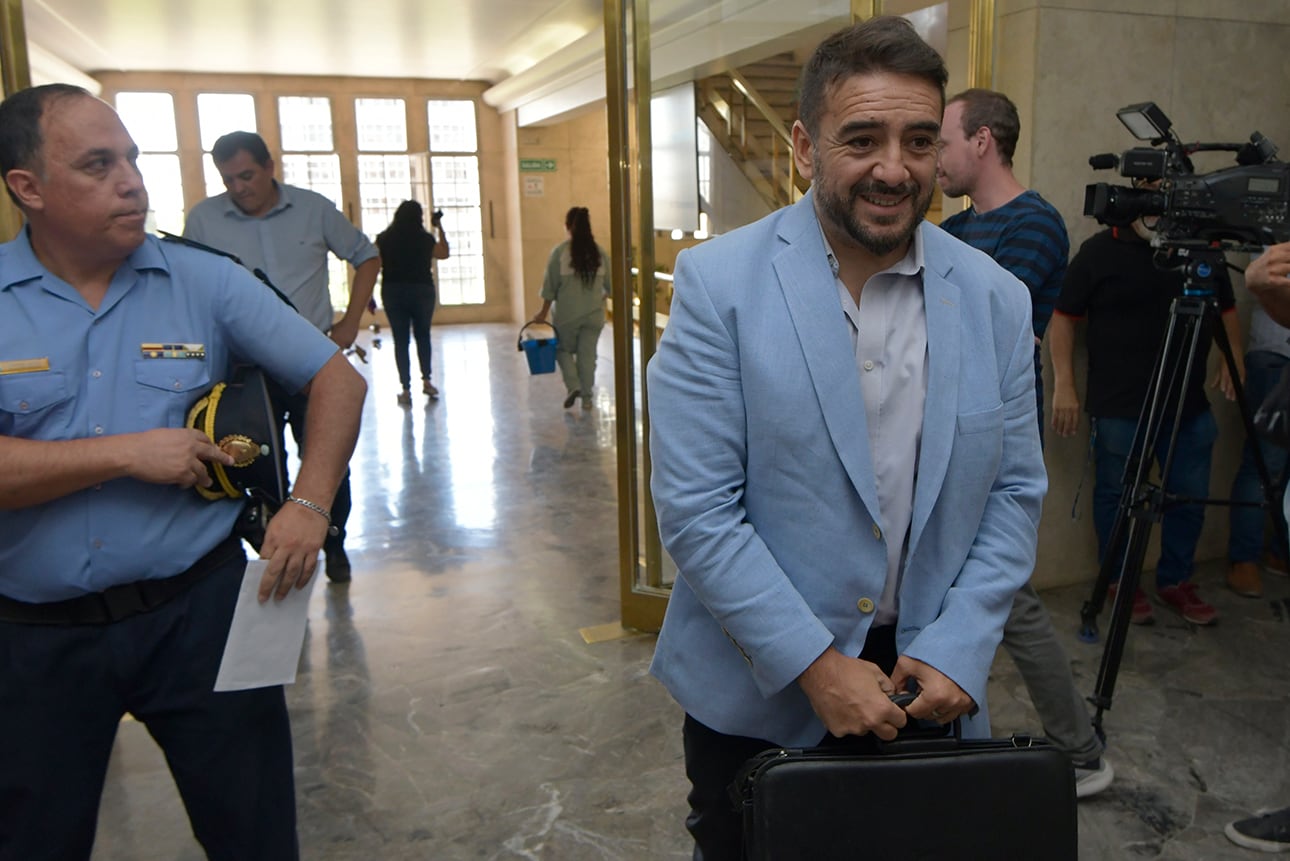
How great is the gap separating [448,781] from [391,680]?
669mm

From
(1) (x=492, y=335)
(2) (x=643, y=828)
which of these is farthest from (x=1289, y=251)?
(1) (x=492, y=335)

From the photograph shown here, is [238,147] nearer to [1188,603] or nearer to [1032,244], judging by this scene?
[1032,244]

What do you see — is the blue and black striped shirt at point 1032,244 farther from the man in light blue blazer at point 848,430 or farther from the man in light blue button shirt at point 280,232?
the man in light blue button shirt at point 280,232

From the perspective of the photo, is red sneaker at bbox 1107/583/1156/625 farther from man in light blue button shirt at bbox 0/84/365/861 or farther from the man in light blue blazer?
man in light blue button shirt at bbox 0/84/365/861

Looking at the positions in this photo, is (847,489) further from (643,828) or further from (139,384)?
(643,828)

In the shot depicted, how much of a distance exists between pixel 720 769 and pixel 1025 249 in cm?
151

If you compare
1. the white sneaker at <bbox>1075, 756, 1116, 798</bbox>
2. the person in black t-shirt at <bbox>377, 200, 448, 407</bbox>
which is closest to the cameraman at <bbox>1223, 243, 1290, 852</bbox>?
the white sneaker at <bbox>1075, 756, 1116, 798</bbox>

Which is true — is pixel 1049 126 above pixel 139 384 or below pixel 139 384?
above

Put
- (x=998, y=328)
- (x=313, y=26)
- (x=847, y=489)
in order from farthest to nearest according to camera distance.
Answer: (x=313, y=26) < (x=998, y=328) < (x=847, y=489)

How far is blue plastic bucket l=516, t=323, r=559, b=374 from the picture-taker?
729cm

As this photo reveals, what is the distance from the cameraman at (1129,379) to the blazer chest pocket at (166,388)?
2857mm

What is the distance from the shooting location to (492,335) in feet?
43.2

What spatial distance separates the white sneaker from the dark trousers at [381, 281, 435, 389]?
647 centimetres

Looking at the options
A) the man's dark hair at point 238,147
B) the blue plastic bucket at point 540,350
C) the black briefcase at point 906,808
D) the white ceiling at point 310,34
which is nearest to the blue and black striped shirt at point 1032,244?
the black briefcase at point 906,808
